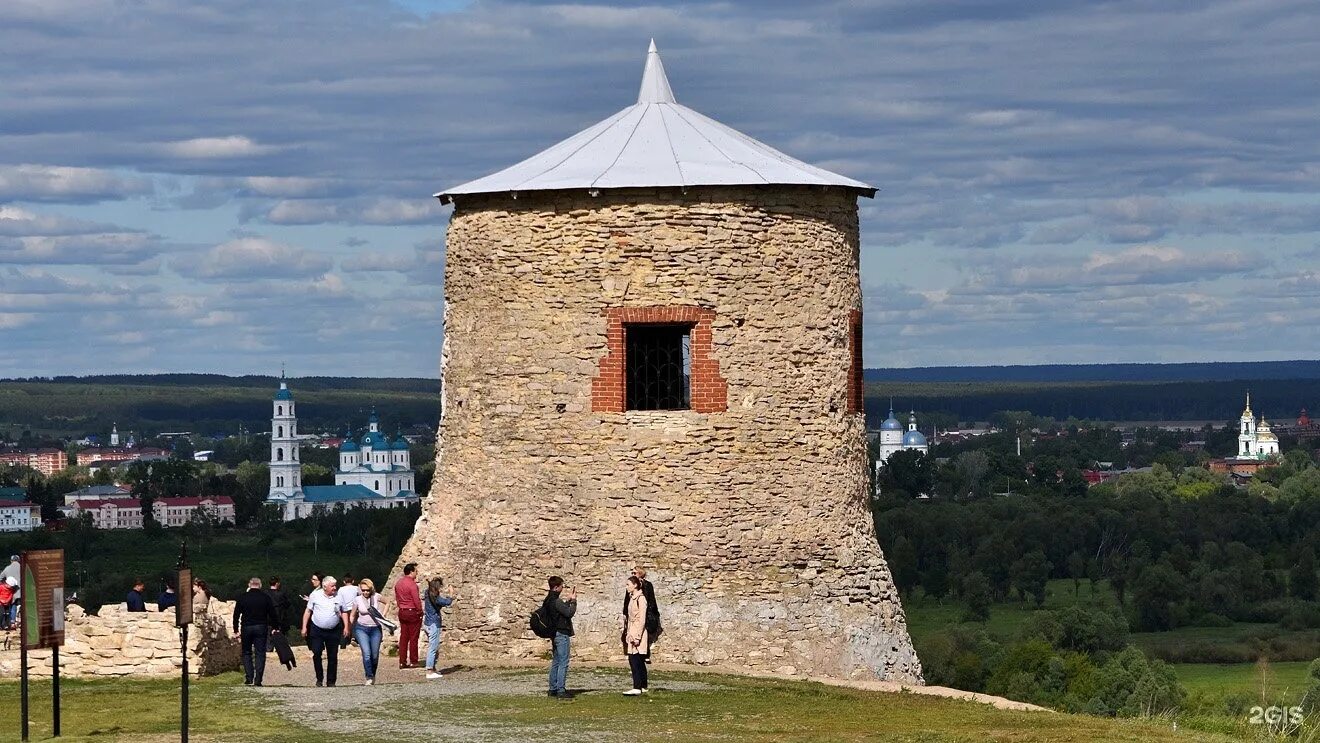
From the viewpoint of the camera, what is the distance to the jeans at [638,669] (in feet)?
57.4

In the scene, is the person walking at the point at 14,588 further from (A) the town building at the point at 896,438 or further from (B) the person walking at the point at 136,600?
(A) the town building at the point at 896,438

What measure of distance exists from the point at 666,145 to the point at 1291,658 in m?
59.9

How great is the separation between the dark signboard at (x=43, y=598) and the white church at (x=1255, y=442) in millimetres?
159441

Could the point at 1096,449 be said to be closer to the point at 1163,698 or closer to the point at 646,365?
the point at 1163,698

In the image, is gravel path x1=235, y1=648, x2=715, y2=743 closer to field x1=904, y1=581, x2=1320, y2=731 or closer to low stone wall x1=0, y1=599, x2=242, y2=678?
low stone wall x1=0, y1=599, x2=242, y2=678

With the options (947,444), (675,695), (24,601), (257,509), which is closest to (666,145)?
(675,695)

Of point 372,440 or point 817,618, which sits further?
point 372,440

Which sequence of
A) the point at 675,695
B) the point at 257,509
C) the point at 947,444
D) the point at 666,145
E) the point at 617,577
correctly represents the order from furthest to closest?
the point at 947,444 < the point at 257,509 < the point at 666,145 < the point at 617,577 < the point at 675,695

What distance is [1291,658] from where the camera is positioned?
76.1 metres

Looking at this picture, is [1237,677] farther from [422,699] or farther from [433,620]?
[422,699]

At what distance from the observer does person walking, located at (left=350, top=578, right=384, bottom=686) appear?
18828mm

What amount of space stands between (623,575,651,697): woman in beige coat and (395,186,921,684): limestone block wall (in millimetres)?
2647

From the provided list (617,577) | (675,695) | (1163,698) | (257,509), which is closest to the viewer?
(675,695)

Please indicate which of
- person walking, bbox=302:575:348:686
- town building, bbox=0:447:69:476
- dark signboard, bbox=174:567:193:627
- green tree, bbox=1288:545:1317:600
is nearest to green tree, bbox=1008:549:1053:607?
green tree, bbox=1288:545:1317:600
